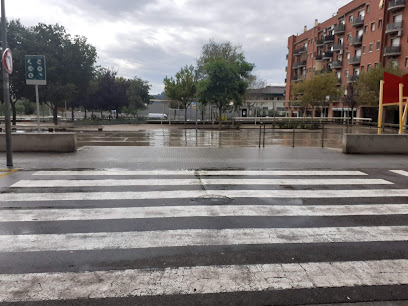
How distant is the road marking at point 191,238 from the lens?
4.30 meters

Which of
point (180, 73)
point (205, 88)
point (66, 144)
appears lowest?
point (66, 144)

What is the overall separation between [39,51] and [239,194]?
30.0 m


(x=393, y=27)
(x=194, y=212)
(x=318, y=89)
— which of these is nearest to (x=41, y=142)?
(x=194, y=212)

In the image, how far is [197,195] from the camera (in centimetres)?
671

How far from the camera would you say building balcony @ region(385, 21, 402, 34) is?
41.9 m

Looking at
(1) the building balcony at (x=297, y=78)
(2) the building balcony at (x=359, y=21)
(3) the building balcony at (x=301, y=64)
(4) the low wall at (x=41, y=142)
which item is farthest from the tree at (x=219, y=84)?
(3) the building balcony at (x=301, y=64)

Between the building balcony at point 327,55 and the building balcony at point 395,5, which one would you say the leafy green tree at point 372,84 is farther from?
the building balcony at point 327,55

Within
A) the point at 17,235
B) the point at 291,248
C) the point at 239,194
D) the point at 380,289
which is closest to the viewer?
the point at 380,289

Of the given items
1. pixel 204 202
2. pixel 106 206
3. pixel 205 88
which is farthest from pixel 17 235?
pixel 205 88

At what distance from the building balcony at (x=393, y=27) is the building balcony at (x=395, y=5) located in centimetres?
192

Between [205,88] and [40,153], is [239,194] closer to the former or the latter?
[40,153]

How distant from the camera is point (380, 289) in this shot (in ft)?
11.0

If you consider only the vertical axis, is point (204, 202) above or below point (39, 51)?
below

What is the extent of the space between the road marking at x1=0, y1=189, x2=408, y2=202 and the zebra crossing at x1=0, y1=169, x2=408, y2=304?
0.07 ft
